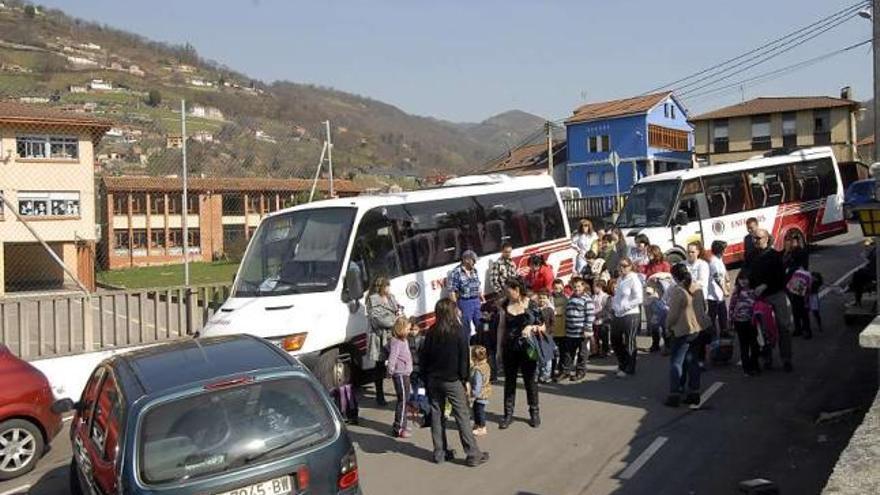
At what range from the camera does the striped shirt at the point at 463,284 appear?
465 inches

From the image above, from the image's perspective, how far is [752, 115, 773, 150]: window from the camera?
201 ft

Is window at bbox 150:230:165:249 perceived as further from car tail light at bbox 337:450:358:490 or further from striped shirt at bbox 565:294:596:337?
car tail light at bbox 337:450:358:490

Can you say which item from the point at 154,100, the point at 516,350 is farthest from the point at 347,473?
the point at 154,100

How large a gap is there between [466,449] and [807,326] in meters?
7.44

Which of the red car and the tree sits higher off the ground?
the tree

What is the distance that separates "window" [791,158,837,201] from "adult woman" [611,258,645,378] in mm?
12499

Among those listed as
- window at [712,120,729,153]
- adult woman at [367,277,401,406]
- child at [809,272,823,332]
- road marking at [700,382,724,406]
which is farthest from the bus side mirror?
window at [712,120,729,153]

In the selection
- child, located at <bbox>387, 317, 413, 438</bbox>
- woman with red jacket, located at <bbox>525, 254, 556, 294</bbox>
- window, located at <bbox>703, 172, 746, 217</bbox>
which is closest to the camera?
child, located at <bbox>387, 317, 413, 438</bbox>

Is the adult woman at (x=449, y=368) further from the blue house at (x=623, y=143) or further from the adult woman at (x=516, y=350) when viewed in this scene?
the blue house at (x=623, y=143)

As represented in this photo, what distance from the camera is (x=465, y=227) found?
13.7 m

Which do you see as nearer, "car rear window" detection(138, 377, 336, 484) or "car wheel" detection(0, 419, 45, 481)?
"car rear window" detection(138, 377, 336, 484)

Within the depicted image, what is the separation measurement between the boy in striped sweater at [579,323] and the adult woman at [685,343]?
1462mm

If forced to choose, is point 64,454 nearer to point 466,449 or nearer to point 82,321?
point 82,321

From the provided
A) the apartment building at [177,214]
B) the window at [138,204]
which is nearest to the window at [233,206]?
the apartment building at [177,214]
